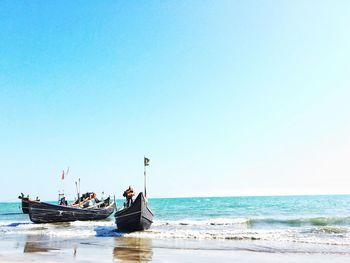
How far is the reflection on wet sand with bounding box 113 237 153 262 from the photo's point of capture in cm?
1258

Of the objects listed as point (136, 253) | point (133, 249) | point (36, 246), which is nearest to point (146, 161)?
point (133, 249)

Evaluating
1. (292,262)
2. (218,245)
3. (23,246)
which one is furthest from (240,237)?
(23,246)

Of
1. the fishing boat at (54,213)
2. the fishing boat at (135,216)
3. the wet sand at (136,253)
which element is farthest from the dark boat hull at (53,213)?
the wet sand at (136,253)

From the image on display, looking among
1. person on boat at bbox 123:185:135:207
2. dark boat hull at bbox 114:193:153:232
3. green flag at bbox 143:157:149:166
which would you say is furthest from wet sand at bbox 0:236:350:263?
green flag at bbox 143:157:149:166

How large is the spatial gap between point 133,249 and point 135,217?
601cm

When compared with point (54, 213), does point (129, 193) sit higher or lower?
higher

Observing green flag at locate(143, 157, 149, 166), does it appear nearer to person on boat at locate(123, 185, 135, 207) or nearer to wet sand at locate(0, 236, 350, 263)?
person on boat at locate(123, 185, 135, 207)

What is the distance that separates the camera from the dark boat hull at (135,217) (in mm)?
20250

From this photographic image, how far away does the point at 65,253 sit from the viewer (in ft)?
Answer: 44.7

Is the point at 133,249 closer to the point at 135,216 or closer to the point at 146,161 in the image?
the point at 135,216

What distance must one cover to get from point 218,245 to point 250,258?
357cm

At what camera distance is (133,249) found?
47.7ft

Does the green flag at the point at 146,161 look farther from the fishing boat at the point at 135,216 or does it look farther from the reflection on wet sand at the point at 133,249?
the reflection on wet sand at the point at 133,249

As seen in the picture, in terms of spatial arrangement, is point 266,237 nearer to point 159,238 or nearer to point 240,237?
point 240,237
